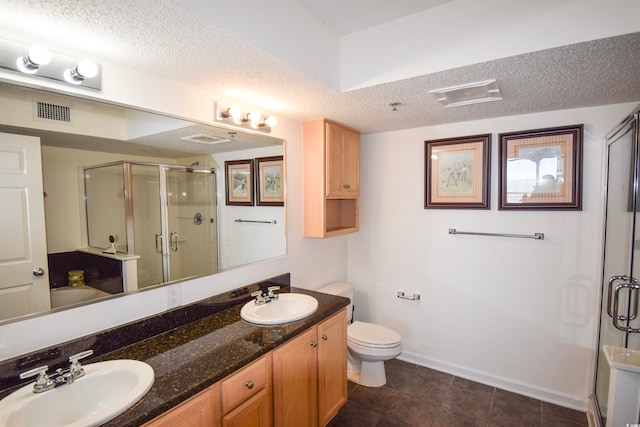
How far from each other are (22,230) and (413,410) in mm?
2594

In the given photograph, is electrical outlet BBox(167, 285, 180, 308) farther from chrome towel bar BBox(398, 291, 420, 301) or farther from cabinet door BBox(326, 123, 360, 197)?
chrome towel bar BBox(398, 291, 420, 301)

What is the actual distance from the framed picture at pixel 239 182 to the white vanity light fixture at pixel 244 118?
258mm

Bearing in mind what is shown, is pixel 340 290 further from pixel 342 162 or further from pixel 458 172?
pixel 458 172

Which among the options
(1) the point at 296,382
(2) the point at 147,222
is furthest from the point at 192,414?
(2) the point at 147,222

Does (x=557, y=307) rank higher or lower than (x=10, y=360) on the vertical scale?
lower

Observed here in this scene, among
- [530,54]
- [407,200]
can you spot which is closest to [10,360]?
[530,54]

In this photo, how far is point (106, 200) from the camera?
4.89 feet

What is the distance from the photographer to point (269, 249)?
2.38m

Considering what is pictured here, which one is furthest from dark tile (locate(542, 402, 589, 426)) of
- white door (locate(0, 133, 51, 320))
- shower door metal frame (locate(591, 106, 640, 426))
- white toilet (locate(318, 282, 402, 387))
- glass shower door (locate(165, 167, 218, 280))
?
white door (locate(0, 133, 51, 320))

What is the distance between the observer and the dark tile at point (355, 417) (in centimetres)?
219

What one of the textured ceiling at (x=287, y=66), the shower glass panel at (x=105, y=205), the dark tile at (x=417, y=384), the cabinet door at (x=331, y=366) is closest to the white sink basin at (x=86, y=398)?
the shower glass panel at (x=105, y=205)

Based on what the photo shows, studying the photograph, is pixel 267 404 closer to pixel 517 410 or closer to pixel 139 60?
pixel 139 60

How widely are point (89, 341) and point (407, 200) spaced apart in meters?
2.53

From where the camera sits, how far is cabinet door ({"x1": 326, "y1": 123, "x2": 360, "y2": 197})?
2.56 m
